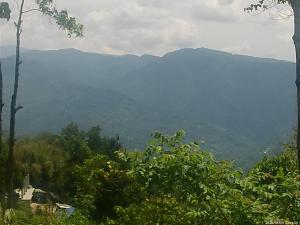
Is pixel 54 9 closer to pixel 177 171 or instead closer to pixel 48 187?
pixel 177 171

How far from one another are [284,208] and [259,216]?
0.36 metres

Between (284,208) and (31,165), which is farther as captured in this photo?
(31,165)

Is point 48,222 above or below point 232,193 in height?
below

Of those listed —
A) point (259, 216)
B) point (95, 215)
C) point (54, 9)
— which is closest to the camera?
point (259, 216)

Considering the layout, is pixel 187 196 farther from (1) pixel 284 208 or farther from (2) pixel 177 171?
(1) pixel 284 208

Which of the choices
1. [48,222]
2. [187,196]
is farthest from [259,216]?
[48,222]

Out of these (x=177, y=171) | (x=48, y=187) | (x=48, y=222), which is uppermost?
(x=177, y=171)

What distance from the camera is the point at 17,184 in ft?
207

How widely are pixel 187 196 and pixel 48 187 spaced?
7078 centimetres

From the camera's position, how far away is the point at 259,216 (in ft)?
16.3

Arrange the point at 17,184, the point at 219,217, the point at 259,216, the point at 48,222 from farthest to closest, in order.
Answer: the point at 17,184, the point at 48,222, the point at 219,217, the point at 259,216

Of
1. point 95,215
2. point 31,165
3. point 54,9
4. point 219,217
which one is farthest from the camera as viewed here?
point 31,165

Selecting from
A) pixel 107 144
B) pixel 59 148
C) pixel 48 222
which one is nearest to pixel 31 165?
pixel 59 148

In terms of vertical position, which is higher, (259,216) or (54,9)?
(54,9)
